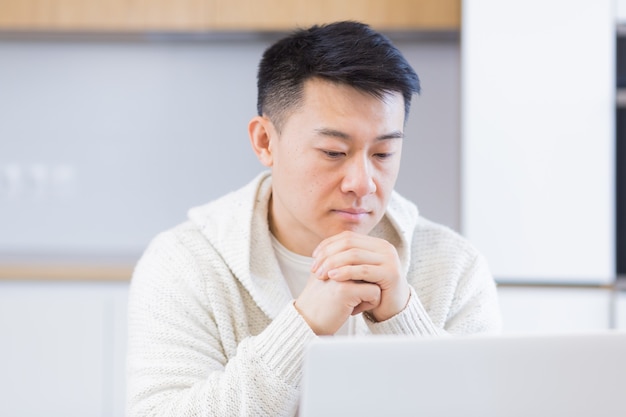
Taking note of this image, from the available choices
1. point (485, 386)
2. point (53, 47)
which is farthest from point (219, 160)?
point (485, 386)

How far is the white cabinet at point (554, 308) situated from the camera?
111 inches

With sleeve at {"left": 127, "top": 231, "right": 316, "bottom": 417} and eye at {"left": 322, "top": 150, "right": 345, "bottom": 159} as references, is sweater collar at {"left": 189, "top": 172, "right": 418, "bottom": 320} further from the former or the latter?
eye at {"left": 322, "top": 150, "right": 345, "bottom": 159}

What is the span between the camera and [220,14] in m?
3.18

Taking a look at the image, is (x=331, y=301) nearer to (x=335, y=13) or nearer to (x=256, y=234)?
(x=256, y=234)

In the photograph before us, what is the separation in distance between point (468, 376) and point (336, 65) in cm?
77

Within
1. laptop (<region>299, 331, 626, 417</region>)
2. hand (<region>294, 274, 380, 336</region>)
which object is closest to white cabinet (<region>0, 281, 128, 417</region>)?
hand (<region>294, 274, 380, 336</region>)

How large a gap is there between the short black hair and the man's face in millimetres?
18

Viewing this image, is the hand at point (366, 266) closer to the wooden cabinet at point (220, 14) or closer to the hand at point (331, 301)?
the hand at point (331, 301)

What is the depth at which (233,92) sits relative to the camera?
3598 mm

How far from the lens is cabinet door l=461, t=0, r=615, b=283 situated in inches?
113

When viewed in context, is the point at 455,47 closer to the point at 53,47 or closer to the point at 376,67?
the point at 53,47

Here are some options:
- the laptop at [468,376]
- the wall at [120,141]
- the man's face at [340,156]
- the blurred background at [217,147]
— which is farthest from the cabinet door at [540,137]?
the laptop at [468,376]

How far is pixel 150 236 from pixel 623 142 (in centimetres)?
183

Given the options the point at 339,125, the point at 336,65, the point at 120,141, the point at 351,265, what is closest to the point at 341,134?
the point at 339,125
